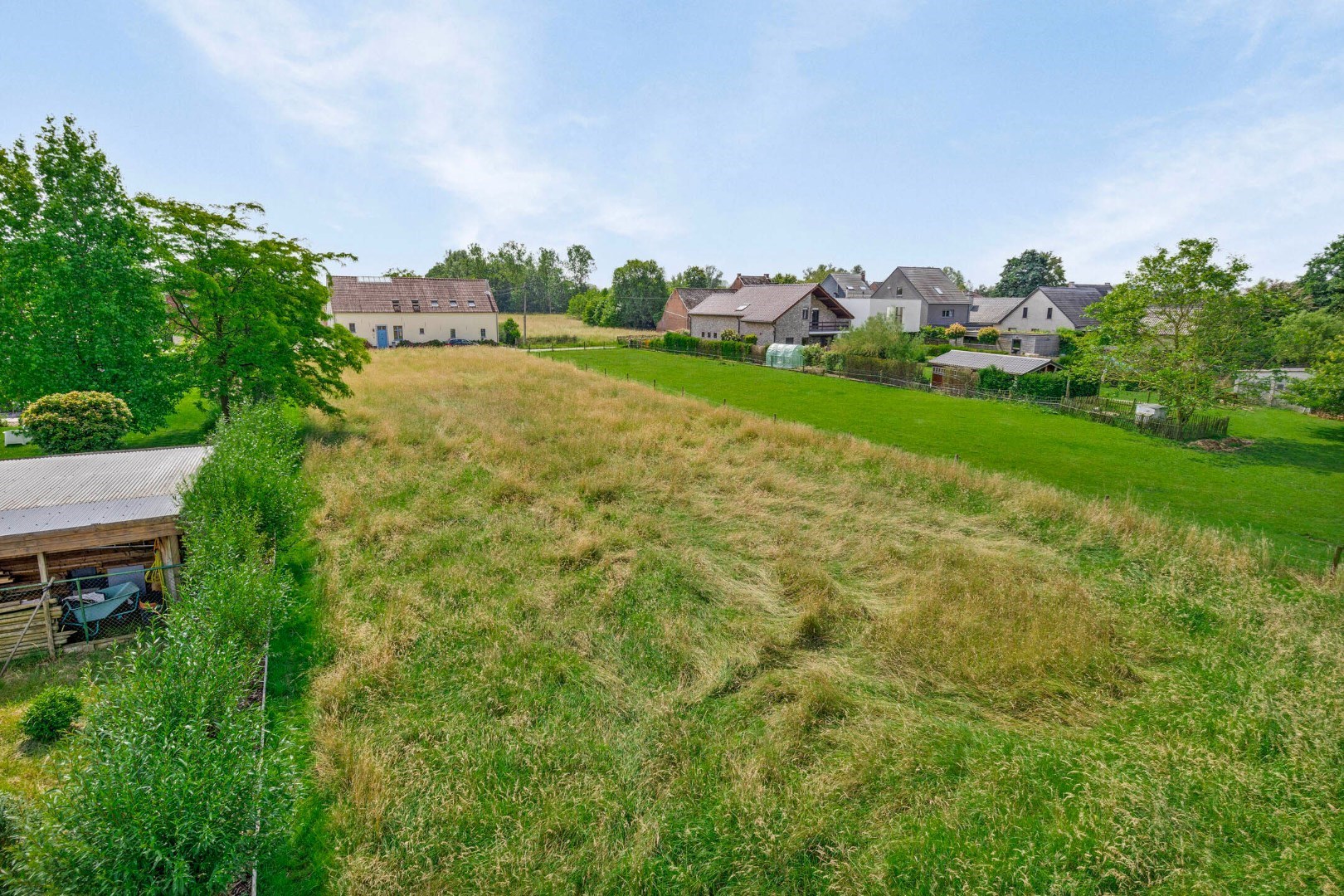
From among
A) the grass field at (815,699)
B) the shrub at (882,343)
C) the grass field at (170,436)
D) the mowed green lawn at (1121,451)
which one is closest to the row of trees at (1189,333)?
the mowed green lawn at (1121,451)

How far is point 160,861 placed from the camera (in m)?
4.34

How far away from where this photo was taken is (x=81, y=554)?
10039 mm

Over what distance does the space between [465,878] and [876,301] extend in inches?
2746

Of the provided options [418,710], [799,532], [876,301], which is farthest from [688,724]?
[876,301]

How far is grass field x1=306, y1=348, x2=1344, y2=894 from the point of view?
553cm

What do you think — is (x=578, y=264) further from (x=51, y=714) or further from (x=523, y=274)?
(x=51, y=714)

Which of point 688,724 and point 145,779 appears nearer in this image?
point 145,779

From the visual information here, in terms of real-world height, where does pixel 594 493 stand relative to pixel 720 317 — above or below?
below

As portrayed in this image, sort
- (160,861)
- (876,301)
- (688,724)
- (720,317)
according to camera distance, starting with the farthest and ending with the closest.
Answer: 1. (876,301)
2. (720,317)
3. (688,724)
4. (160,861)

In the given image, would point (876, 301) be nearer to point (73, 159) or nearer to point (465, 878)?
point (73, 159)

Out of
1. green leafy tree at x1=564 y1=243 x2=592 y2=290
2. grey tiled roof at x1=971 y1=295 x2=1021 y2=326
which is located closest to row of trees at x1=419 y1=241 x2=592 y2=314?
green leafy tree at x1=564 y1=243 x2=592 y2=290

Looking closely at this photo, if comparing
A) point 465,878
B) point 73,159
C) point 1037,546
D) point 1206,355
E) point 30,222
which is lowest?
point 465,878

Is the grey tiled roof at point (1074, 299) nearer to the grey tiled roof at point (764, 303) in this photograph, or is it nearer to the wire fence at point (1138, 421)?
the grey tiled roof at point (764, 303)

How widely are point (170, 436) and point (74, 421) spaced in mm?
4233
